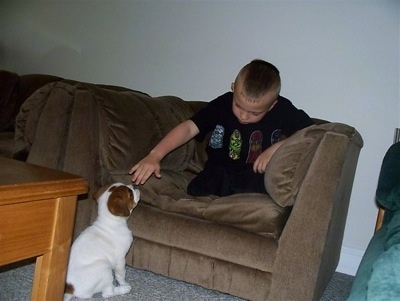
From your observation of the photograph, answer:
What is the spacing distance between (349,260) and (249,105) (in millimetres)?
1032

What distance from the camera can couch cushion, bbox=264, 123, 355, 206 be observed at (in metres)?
1.35

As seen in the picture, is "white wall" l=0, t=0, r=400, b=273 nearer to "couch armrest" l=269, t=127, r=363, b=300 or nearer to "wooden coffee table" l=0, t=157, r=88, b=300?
"couch armrest" l=269, t=127, r=363, b=300

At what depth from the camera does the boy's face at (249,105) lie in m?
1.62

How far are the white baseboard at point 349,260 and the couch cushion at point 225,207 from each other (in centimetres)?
85

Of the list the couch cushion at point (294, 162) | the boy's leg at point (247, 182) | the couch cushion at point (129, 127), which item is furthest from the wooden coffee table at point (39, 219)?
the boy's leg at point (247, 182)

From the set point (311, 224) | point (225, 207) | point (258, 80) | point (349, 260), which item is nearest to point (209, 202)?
point (225, 207)

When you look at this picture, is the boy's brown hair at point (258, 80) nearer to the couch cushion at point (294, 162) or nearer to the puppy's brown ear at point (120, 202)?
the couch cushion at point (294, 162)

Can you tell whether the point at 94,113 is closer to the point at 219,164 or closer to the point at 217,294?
the point at 219,164

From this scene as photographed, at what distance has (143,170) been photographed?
62.0 inches

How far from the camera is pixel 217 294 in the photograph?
1.56 meters

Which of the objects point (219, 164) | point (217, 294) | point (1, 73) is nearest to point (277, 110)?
point (219, 164)

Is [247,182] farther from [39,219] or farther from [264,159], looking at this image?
[39,219]

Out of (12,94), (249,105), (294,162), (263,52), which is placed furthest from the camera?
(12,94)

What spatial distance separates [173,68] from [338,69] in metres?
0.97
